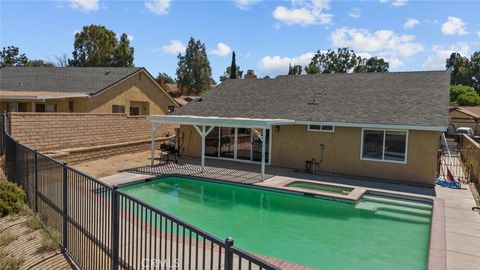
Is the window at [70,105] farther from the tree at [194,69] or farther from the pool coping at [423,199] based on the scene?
the tree at [194,69]

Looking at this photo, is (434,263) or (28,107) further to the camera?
(28,107)

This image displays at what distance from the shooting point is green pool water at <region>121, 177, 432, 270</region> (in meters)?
8.17

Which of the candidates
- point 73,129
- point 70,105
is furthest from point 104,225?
point 70,105

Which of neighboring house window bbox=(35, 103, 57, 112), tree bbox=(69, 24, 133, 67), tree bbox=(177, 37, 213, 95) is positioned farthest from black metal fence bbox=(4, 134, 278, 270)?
tree bbox=(177, 37, 213, 95)

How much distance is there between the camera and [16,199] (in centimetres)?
838

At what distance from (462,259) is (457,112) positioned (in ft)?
131

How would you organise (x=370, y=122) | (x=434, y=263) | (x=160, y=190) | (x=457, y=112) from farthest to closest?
(x=457, y=112) < (x=370, y=122) < (x=160, y=190) < (x=434, y=263)

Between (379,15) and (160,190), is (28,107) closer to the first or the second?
(160,190)

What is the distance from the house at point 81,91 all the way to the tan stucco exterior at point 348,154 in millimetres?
15187

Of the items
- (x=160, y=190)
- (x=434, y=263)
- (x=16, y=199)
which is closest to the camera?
(x=434, y=263)

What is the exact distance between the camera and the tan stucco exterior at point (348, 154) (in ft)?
48.4

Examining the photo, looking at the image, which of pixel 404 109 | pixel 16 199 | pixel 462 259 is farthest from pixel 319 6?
pixel 16 199

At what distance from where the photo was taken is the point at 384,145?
51.1 ft

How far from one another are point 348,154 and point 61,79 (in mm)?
23966
